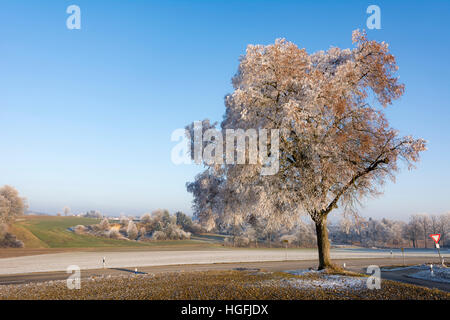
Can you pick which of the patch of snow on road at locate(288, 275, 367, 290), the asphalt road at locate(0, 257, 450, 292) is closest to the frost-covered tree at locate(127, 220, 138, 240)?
the asphalt road at locate(0, 257, 450, 292)

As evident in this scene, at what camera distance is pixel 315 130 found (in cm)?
1543

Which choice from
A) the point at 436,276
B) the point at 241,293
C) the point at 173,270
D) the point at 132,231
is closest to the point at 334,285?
the point at 241,293

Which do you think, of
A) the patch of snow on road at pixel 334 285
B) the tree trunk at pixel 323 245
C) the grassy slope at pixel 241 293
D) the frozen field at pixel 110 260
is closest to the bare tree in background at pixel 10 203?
the frozen field at pixel 110 260

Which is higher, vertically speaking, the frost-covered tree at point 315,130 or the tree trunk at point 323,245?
the frost-covered tree at point 315,130

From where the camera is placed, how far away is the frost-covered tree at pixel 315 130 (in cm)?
1534

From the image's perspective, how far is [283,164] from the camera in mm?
16688

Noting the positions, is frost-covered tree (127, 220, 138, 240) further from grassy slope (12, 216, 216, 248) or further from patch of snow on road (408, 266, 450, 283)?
patch of snow on road (408, 266, 450, 283)

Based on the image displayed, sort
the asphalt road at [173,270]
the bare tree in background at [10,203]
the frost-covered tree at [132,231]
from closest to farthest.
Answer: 1. the asphalt road at [173,270]
2. the bare tree in background at [10,203]
3. the frost-covered tree at [132,231]

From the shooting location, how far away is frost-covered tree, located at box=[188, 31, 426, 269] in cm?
1534

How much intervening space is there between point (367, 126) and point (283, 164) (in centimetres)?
541

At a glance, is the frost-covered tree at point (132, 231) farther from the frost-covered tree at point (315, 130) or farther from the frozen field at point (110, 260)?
the frost-covered tree at point (315, 130)

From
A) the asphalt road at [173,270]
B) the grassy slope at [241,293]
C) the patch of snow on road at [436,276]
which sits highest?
the grassy slope at [241,293]
